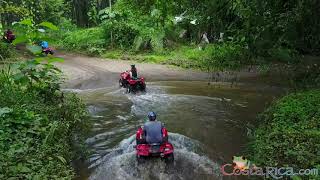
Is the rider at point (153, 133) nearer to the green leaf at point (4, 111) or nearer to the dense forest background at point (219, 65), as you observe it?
the dense forest background at point (219, 65)

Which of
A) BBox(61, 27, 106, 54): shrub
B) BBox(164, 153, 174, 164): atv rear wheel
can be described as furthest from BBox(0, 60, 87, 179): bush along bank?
BBox(61, 27, 106, 54): shrub

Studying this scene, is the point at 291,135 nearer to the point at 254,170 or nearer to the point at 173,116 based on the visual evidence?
the point at 254,170

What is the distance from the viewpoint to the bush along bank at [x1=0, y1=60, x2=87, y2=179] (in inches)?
314

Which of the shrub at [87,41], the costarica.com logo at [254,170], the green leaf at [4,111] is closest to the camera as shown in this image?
the costarica.com logo at [254,170]

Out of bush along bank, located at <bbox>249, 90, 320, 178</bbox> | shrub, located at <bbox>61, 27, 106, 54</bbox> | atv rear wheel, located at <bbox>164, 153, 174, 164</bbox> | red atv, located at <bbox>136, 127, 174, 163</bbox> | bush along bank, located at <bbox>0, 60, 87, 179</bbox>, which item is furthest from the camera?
shrub, located at <bbox>61, 27, 106, 54</bbox>

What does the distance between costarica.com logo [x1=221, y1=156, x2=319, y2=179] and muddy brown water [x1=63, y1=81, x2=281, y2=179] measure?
0.30 metres

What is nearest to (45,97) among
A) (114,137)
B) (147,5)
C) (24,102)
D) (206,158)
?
(24,102)

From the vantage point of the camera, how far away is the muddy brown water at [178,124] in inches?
381

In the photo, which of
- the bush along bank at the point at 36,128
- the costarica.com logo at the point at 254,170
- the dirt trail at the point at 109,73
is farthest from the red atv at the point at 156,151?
the dirt trail at the point at 109,73

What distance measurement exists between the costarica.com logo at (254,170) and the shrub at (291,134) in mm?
185

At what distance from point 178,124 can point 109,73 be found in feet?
33.1

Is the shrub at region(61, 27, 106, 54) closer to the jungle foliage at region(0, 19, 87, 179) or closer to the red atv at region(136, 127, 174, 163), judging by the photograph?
the jungle foliage at region(0, 19, 87, 179)

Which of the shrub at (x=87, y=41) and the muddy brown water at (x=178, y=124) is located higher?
the shrub at (x=87, y=41)

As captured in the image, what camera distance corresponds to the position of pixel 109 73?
2253 cm
